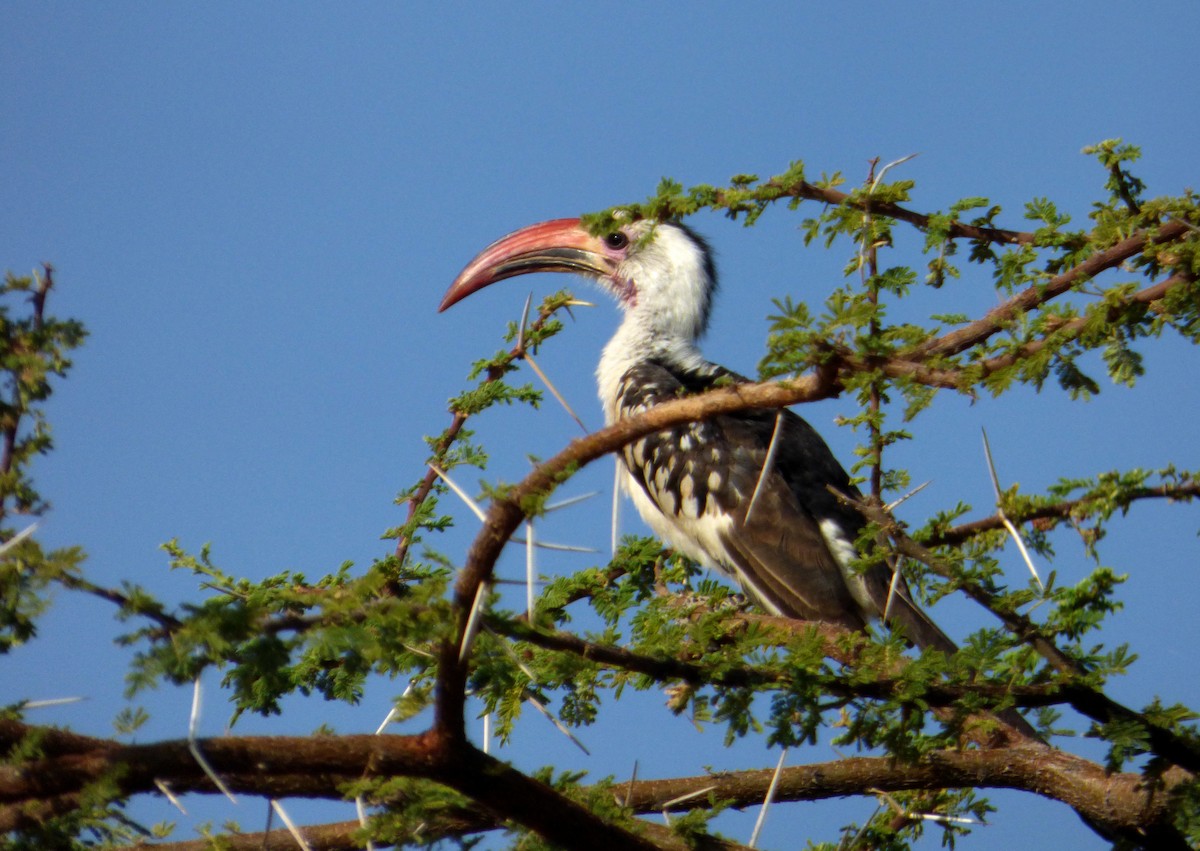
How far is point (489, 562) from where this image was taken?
2012 millimetres

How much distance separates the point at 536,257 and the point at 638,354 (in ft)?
3.93

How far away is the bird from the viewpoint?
16.5 ft

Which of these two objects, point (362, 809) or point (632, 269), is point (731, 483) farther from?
point (362, 809)

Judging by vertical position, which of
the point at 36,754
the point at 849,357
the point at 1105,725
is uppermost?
the point at 849,357

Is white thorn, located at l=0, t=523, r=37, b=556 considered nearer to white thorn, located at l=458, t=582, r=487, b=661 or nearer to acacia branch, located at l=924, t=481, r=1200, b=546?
white thorn, located at l=458, t=582, r=487, b=661

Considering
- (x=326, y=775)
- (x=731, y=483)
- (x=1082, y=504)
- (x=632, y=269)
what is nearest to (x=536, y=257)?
(x=632, y=269)

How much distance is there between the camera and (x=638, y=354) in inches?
257

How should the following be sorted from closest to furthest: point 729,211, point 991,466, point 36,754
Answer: point 36,754
point 991,466
point 729,211

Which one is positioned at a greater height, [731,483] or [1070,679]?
[731,483]

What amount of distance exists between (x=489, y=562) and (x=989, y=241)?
6.95 ft

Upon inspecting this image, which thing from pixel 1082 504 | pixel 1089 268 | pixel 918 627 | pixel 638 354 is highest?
pixel 638 354

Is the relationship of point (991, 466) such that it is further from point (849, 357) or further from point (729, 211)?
point (729, 211)

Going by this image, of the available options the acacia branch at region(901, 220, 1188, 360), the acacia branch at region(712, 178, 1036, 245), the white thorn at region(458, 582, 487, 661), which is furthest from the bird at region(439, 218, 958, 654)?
the white thorn at region(458, 582, 487, 661)

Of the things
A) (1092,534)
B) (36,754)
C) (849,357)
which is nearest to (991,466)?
(1092,534)
